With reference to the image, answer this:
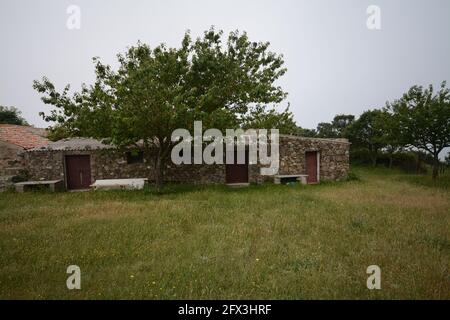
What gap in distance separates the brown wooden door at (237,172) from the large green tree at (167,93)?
15.9ft

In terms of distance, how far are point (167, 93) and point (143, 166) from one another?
7035mm

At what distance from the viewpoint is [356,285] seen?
4.23m

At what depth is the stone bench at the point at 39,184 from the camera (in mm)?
14320

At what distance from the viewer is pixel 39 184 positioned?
15.0 m

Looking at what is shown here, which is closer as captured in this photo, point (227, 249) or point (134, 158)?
point (227, 249)

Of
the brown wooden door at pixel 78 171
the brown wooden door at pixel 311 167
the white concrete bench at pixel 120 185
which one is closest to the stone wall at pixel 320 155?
the brown wooden door at pixel 311 167

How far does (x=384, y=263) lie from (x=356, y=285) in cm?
121

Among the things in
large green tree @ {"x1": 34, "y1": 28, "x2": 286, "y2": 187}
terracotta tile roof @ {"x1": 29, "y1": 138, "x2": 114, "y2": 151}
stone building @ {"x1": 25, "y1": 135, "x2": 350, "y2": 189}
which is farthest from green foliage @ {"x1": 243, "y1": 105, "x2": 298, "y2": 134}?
terracotta tile roof @ {"x1": 29, "y1": 138, "x2": 114, "y2": 151}

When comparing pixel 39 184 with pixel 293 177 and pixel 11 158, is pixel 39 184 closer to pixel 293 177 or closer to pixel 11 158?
pixel 11 158

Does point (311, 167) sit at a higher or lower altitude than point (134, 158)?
lower

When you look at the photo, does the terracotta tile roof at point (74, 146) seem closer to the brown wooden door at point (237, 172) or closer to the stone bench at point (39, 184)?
the stone bench at point (39, 184)

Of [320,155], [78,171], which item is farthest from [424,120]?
[78,171]
